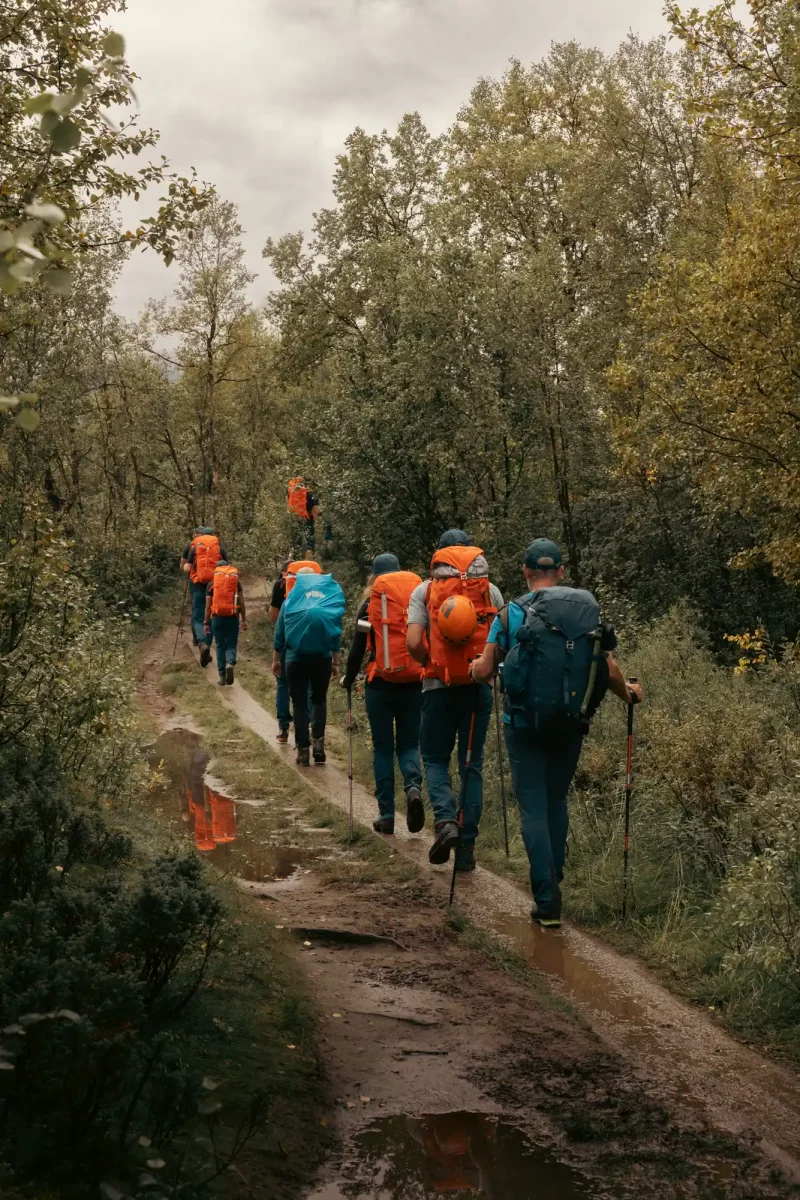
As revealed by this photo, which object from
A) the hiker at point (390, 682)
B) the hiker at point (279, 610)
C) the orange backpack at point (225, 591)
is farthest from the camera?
the orange backpack at point (225, 591)

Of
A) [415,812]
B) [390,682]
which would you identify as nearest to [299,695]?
[390,682]

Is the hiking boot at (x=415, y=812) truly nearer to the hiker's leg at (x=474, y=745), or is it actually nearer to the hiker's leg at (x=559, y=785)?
the hiker's leg at (x=474, y=745)

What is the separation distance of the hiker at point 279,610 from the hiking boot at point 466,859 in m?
4.97

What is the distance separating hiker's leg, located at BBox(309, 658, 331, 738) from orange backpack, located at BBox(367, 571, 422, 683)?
3.06 m

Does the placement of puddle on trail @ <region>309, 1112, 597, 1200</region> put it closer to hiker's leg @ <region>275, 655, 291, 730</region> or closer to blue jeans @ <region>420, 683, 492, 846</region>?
blue jeans @ <region>420, 683, 492, 846</region>

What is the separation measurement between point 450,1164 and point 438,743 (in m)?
4.78

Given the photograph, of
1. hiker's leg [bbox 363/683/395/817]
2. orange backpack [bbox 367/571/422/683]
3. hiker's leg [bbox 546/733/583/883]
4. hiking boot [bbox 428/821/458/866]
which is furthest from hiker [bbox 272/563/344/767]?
hiker's leg [bbox 546/733/583/883]

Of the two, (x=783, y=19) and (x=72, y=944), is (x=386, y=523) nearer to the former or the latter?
(x=783, y=19)

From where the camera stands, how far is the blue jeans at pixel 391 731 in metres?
10.1

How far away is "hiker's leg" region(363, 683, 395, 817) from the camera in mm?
10062

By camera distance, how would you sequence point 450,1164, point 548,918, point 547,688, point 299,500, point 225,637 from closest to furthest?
point 450,1164 < point 547,688 < point 548,918 < point 225,637 < point 299,500

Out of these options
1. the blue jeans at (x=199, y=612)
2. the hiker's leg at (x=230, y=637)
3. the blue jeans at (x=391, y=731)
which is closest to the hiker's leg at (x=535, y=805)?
the blue jeans at (x=391, y=731)

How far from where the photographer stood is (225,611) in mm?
18375

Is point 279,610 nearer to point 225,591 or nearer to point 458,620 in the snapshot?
point 225,591
